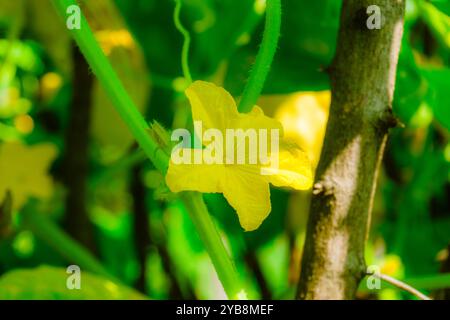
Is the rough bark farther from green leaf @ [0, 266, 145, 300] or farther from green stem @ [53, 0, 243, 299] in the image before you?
green leaf @ [0, 266, 145, 300]

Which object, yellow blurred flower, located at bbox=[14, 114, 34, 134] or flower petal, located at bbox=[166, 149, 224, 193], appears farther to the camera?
yellow blurred flower, located at bbox=[14, 114, 34, 134]

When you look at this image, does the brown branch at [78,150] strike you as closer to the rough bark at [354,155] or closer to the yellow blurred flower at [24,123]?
the yellow blurred flower at [24,123]

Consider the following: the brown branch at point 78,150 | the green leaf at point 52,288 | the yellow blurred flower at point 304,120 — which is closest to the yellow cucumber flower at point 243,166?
the green leaf at point 52,288

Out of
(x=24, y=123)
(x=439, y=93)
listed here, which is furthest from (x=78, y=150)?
(x=439, y=93)

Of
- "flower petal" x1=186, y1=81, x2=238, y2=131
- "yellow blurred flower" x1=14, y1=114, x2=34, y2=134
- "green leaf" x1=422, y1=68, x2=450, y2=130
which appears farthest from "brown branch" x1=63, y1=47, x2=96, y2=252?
"flower petal" x1=186, y1=81, x2=238, y2=131

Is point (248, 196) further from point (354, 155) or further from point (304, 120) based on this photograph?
point (304, 120)

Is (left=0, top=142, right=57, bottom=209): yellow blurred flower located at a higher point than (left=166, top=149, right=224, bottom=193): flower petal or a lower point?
higher

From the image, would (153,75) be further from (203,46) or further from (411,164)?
(411,164)
